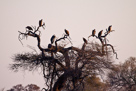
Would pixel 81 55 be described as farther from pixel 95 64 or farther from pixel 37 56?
pixel 37 56

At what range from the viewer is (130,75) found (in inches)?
928

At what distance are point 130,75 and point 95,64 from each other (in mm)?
14162

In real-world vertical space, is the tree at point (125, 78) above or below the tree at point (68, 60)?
below

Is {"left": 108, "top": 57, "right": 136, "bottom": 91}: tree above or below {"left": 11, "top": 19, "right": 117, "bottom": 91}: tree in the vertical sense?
below

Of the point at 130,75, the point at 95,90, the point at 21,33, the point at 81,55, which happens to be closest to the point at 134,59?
the point at 130,75

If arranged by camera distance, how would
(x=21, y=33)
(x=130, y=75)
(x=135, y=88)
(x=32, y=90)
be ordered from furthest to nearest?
(x=32, y=90) < (x=130, y=75) < (x=135, y=88) < (x=21, y=33)

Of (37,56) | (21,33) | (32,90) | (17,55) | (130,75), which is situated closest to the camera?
(21,33)

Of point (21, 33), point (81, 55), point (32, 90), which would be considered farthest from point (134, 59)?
point (32, 90)

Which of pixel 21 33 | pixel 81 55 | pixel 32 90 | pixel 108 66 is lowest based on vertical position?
pixel 32 90

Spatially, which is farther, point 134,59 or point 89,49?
point 134,59

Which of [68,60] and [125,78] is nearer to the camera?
[68,60]

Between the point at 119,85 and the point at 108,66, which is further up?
the point at 108,66

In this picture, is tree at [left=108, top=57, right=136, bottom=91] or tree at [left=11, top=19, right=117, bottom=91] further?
tree at [left=108, top=57, right=136, bottom=91]

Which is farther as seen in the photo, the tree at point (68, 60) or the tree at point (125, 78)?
the tree at point (125, 78)
